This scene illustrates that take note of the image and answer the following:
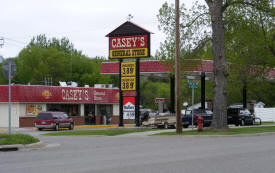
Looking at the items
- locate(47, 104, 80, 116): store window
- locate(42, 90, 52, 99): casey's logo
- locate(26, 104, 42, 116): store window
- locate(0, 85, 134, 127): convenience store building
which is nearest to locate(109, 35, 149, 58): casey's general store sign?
locate(0, 85, 134, 127): convenience store building

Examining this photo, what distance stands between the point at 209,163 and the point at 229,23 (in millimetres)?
21159

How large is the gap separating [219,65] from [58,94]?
2350cm

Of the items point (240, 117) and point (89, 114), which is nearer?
point (240, 117)

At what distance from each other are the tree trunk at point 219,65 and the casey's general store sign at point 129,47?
23.7ft

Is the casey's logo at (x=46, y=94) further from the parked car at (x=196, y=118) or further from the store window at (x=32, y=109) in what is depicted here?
the parked car at (x=196, y=118)

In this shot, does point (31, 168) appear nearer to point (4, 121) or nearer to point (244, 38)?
point (244, 38)

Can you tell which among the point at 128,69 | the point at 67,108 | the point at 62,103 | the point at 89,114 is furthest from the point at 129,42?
the point at 89,114

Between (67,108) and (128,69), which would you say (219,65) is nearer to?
(128,69)

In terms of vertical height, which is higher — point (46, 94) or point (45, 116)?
point (46, 94)

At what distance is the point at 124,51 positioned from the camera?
3647cm

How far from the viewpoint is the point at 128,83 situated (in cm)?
3628

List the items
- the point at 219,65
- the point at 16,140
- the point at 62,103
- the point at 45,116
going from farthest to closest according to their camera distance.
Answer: the point at 62,103, the point at 45,116, the point at 219,65, the point at 16,140

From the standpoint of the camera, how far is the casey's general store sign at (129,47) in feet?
117

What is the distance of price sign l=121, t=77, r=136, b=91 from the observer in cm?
3610
